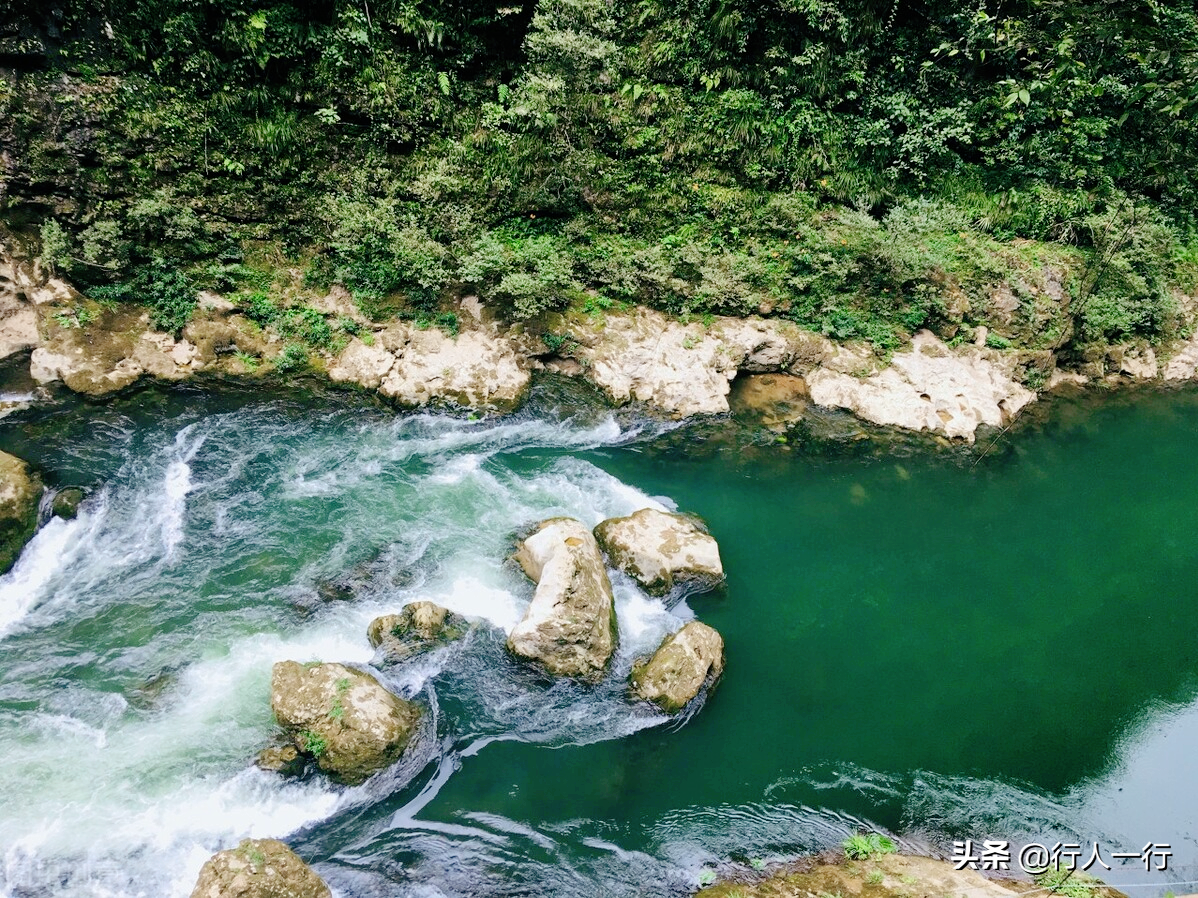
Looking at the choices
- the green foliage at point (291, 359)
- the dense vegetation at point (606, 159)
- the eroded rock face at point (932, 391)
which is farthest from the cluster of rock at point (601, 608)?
the green foliage at point (291, 359)

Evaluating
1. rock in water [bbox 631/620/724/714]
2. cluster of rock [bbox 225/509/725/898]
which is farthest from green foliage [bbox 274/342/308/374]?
rock in water [bbox 631/620/724/714]

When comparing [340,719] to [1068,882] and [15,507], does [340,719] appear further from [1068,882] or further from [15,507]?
[1068,882]

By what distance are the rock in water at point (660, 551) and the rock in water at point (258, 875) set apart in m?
5.61

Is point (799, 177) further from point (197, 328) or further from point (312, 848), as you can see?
point (312, 848)

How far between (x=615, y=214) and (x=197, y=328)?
9.00 meters

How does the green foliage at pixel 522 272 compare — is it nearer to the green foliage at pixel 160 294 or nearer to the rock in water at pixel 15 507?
the green foliage at pixel 160 294

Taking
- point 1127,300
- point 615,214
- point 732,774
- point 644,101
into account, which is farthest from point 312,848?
point 1127,300

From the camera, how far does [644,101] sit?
1506 centimetres

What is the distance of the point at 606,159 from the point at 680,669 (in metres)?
11.4

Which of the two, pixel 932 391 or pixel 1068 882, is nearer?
pixel 1068 882

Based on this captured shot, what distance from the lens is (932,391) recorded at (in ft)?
48.3

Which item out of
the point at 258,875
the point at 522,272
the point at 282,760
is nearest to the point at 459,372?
the point at 522,272

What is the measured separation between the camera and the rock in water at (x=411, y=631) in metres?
9.12

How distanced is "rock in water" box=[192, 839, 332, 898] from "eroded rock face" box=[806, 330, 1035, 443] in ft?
40.5
